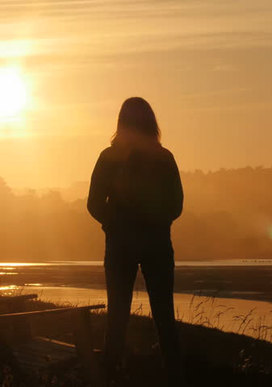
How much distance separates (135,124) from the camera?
28.2 ft

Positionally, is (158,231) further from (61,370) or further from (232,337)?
(232,337)

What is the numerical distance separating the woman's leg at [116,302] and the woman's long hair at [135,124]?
1.22m

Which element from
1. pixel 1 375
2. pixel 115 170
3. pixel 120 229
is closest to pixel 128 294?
pixel 120 229

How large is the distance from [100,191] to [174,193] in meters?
0.74

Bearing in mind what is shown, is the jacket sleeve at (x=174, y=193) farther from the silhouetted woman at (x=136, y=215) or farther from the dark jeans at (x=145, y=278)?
the dark jeans at (x=145, y=278)

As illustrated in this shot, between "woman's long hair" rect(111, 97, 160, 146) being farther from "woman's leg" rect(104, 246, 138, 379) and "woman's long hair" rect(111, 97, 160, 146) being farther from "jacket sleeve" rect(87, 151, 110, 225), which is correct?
"woman's leg" rect(104, 246, 138, 379)

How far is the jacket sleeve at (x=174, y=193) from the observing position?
335 inches

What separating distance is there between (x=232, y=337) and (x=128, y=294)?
406 inches

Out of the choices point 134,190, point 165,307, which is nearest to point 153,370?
point 165,307

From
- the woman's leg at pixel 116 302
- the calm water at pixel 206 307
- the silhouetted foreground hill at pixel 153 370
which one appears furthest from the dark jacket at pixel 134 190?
the calm water at pixel 206 307

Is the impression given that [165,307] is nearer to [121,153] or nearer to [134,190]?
[134,190]

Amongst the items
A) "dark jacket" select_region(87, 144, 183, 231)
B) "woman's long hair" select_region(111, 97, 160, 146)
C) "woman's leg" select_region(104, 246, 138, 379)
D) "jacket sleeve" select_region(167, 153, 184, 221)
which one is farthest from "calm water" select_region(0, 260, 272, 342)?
"woman's long hair" select_region(111, 97, 160, 146)

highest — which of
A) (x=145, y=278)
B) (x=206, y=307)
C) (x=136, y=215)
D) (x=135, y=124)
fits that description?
(x=135, y=124)

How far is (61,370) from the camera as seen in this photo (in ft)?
31.8
